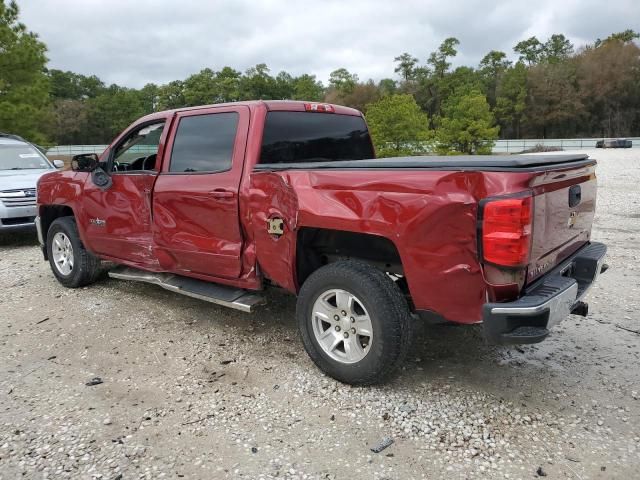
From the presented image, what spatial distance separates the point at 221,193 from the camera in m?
3.90

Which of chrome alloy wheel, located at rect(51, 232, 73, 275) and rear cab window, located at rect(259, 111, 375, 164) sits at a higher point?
rear cab window, located at rect(259, 111, 375, 164)

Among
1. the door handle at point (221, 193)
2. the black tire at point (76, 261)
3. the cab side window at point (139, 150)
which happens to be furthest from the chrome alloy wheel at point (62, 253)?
the door handle at point (221, 193)

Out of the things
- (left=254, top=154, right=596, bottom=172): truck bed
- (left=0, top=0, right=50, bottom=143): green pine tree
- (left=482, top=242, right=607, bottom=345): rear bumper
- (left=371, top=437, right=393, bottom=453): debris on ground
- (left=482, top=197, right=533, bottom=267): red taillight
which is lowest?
(left=371, top=437, right=393, bottom=453): debris on ground

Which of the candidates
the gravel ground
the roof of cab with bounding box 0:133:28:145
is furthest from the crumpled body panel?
the roof of cab with bounding box 0:133:28:145

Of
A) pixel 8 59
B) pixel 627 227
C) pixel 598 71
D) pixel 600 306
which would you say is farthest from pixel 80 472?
pixel 598 71

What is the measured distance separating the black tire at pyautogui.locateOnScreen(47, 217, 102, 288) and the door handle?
7.59ft

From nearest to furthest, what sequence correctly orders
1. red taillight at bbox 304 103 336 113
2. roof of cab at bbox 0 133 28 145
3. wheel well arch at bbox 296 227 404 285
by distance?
1. wheel well arch at bbox 296 227 404 285
2. red taillight at bbox 304 103 336 113
3. roof of cab at bbox 0 133 28 145

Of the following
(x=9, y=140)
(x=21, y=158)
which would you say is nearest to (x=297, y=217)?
(x=21, y=158)

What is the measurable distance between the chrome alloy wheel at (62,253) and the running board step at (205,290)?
1002mm

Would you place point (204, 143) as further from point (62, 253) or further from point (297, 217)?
point (62, 253)

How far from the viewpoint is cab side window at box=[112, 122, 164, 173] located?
4723 mm

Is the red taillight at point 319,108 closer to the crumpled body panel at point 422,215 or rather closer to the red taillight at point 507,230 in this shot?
the crumpled body panel at point 422,215

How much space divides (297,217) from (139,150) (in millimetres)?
2401

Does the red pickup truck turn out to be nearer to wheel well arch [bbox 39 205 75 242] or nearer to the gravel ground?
the gravel ground
